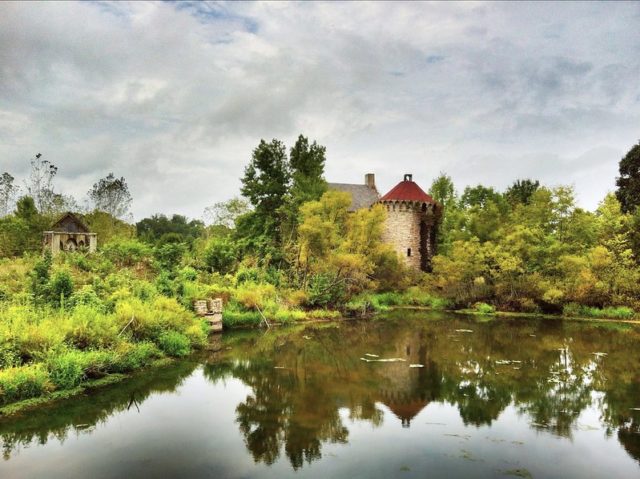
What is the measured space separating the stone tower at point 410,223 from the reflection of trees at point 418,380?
15275mm

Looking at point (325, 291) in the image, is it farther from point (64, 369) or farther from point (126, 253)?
point (64, 369)

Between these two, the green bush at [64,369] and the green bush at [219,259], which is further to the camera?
the green bush at [219,259]

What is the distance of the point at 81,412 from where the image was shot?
336 inches

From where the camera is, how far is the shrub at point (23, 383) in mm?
Answer: 8383

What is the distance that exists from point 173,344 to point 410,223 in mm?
23971

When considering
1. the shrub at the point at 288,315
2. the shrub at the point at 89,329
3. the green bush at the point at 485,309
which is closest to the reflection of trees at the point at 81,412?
the shrub at the point at 89,329

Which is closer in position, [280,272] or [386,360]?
[386,360]

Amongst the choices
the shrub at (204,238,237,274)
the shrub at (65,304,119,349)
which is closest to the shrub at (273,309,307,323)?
the shrub at (204,238,237,274)

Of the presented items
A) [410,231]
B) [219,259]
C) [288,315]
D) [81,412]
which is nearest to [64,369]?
[81,412]

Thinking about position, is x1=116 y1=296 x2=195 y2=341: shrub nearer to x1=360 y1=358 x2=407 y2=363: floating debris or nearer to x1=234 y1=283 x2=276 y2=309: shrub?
x1=360 y1=358 x2=407 y2=363: floating debris

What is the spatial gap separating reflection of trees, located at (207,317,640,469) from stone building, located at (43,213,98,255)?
1298 centimetres

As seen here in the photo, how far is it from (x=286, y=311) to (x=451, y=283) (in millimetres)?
12186

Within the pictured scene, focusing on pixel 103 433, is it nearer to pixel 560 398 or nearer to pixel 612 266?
pixel 560 398

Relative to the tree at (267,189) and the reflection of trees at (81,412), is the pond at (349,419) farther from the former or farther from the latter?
the tree at (267,189)
